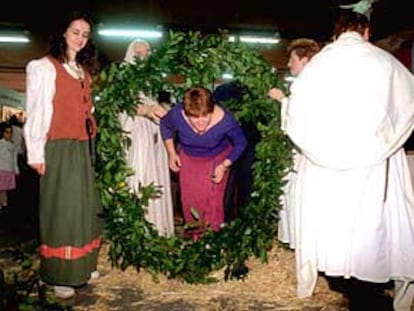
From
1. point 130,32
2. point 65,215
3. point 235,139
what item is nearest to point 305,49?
point 235,139

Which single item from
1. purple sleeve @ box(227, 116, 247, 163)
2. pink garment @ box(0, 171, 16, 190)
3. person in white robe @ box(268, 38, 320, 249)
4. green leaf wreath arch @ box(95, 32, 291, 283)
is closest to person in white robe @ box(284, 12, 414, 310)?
person in white robe @ box(268, 38, 320, 249)

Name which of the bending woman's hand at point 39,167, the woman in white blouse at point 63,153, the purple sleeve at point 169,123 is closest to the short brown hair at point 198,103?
the purple sleeve at point 169,123

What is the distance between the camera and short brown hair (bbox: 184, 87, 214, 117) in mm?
4703

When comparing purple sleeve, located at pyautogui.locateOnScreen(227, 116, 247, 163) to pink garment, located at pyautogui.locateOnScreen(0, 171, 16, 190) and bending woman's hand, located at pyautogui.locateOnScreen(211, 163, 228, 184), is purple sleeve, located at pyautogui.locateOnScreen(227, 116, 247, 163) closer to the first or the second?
bending woman's hand, located at pyautogui.locateOnScreen(211, 163, 228, 184)

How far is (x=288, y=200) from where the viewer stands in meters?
4.81

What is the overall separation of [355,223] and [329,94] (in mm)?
825

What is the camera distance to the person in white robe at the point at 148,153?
5125 mm

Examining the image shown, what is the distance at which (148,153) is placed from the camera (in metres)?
5.33

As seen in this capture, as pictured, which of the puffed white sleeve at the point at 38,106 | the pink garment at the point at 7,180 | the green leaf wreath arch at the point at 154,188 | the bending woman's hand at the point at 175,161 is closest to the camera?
the puffed white sleeve at the point at 38,106

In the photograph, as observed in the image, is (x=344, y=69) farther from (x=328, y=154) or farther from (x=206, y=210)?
(x=206, y=210)

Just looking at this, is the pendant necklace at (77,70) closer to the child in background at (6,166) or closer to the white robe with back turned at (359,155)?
the white robe with back turned at (359,155)

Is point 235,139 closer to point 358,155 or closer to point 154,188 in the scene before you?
point 154,188

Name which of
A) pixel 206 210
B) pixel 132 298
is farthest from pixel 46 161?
pixel 206 210

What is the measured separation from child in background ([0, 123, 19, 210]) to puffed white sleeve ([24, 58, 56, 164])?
5.89m
